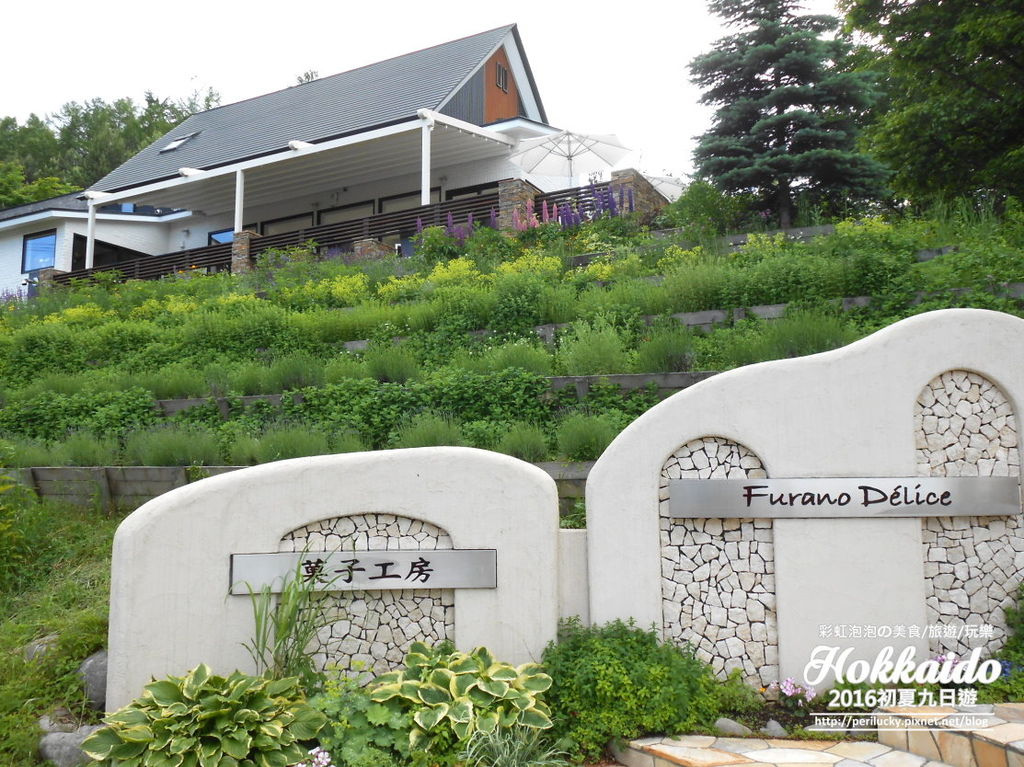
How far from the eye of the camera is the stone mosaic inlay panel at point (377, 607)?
4.38 metres

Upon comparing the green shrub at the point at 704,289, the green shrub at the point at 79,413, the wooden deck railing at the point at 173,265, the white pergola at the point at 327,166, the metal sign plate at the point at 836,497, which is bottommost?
the metal sign plate at the point at 836,497

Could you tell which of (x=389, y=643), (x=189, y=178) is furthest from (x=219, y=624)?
(x=189, y=178)

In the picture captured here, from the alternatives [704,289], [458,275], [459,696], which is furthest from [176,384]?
[704,289]

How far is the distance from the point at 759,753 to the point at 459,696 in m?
1.55

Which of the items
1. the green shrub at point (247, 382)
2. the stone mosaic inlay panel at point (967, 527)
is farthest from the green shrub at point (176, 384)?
the stone mosaic inlay panel at point (967, 527)

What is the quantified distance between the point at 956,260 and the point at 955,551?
178 inches

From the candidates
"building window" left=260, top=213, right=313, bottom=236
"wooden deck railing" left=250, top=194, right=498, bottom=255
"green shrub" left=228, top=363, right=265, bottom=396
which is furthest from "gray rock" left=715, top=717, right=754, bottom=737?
"building window" left=260, top=213, right=313, bottom=236

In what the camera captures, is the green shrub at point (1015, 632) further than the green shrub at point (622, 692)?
Yes

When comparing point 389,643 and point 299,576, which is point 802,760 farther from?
point 299,576

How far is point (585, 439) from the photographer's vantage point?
5.86 metres

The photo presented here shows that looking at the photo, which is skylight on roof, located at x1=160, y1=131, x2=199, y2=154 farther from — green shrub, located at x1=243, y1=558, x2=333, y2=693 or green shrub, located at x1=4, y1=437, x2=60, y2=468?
green shrub, located at x1=243, y1=558, x2=333, y2=693

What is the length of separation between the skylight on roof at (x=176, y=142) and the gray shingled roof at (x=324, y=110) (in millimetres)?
236

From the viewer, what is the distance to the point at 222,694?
12.4 feet

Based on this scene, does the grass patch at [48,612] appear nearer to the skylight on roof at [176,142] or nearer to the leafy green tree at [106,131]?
the skylight on roof at [176,142]
